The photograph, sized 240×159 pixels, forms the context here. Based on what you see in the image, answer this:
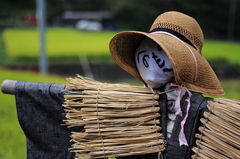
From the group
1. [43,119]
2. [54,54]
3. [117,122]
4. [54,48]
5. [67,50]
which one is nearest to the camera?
[117,122]

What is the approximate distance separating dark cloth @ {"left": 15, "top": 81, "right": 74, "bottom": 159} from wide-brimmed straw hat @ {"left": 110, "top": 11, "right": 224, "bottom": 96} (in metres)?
0.33

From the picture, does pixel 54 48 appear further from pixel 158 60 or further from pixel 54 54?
pixel 158 60

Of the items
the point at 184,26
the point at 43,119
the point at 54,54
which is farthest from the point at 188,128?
the point at 54,54

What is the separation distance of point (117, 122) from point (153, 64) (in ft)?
0.77

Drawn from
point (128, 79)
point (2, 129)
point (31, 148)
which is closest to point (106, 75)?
point (128, 79)

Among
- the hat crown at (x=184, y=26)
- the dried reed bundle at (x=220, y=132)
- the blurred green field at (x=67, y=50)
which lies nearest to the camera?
the dried reed bundle at (x=220, y=132)

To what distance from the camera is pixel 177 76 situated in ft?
2.87

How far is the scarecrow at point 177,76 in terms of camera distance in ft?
2.94

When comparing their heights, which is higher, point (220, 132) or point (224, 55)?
point (220, 132)

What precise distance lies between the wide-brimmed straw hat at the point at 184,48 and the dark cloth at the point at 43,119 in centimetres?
33

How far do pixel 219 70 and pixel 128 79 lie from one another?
3275 mm

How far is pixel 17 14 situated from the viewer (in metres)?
19.3

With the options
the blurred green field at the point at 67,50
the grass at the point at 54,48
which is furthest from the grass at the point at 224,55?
the grass at the point at 54,48

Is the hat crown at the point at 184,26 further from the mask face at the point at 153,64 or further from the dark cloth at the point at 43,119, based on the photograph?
the dark cloth at the point at 43,119
